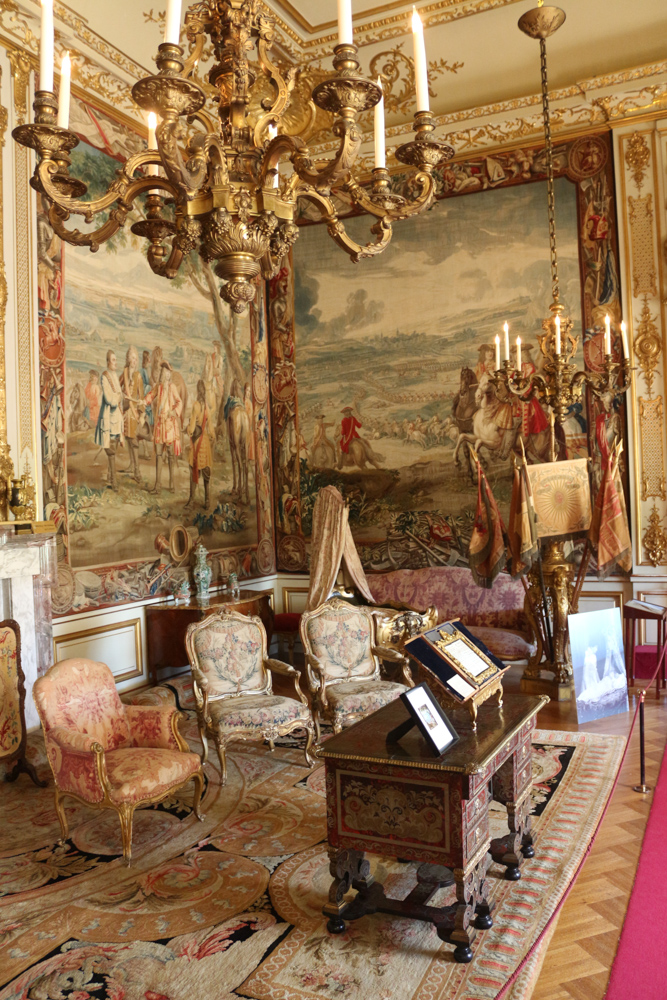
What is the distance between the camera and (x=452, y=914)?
362cm

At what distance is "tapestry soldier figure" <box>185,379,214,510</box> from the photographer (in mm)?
9172

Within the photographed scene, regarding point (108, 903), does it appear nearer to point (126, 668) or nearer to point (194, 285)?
point (126, 668)

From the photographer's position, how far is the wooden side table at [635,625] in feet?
22.2

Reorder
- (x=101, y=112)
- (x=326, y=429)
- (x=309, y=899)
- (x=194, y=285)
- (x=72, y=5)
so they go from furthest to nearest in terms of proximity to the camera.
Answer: (x=326, y=429)
(x=194, y=285)
(x=101, y=112)
(x=72, y=5)
(x=309, y=899)

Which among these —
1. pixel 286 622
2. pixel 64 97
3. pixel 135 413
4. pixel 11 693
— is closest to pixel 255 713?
pixel 11 693

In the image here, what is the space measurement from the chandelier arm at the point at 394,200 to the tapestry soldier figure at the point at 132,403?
5272mm

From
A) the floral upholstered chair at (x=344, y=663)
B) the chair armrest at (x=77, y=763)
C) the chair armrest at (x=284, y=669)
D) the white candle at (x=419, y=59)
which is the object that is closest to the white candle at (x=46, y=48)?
the white candle at (x=419, y=59)

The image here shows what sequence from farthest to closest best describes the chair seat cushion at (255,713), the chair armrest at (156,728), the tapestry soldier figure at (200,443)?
1. the tapestry soldier figure at (200,443)
2. the chair seat cushion at (255,713)
3. the chair armrest at (156,728)

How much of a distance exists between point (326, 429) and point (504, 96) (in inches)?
180

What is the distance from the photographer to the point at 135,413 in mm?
8273

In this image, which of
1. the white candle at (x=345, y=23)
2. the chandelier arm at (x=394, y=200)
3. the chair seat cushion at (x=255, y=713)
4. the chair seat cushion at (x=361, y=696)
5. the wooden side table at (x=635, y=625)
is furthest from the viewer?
the wooden side table at (x=635, y=625)

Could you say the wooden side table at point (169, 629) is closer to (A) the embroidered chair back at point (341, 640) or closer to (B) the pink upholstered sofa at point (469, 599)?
(A) the embroidered chair back at point (341, 640)

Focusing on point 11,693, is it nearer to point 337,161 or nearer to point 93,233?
point 93,233

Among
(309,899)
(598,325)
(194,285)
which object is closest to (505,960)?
(309,899)
